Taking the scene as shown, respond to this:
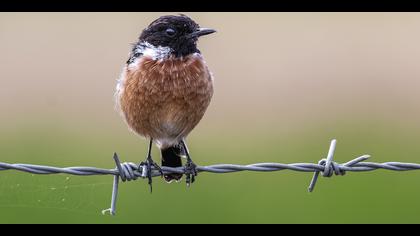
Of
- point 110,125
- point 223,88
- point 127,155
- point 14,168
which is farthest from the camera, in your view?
point 223,88

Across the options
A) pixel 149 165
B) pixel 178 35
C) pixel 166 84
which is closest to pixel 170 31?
pixel 178 35

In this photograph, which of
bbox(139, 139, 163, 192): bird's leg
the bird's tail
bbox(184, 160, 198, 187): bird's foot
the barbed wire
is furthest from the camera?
the bird's tail

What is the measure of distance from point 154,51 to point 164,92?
0.42 metres

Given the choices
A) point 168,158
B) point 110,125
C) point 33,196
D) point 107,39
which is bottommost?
point 33,196

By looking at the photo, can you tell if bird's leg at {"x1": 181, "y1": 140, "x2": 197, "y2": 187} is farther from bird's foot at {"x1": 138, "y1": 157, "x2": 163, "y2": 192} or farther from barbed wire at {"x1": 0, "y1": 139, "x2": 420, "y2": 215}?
barbed wire at {"x1": 0, "y1": 139, "x2": 420, "y2": 215}

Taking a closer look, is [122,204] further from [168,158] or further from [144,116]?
[144,116]

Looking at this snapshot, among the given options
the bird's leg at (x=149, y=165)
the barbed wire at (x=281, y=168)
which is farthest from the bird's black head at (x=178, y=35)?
the barbed wire at (x=281, y=168)

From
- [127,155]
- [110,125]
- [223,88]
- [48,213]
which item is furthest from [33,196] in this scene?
[223,88]

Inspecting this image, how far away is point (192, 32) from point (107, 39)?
5.10 m

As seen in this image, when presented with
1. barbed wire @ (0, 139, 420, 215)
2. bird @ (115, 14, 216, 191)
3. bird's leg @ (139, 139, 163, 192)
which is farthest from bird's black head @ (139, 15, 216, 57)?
barbed wire @ (0, 139, 420, 215)

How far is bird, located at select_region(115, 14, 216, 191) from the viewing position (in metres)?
6.34

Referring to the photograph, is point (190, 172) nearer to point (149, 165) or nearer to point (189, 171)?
point (189, 171)

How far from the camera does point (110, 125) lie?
10.7m

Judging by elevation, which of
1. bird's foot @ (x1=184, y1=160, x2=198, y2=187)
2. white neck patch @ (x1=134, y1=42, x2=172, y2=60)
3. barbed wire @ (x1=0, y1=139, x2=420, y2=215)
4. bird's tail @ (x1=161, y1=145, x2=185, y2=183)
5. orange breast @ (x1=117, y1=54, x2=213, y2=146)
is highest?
white neck patch @ (x1=134, y1=42, x2=172, y2=60)
